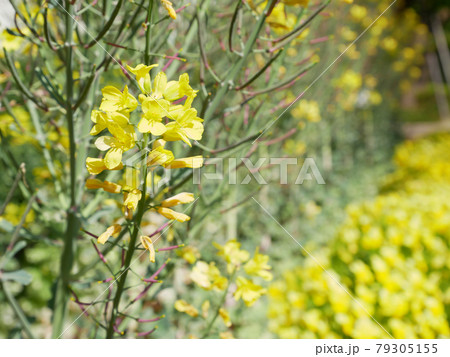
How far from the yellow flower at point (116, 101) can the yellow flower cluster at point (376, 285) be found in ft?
4.22

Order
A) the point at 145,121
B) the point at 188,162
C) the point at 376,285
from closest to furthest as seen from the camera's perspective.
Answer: the point at 145,121 < the point at 188,162 < the point at 376,285

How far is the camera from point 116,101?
62cm

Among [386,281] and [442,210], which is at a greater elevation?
[442,210]

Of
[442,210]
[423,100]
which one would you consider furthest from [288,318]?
[423,100]

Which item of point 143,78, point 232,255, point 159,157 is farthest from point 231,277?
point 143,78

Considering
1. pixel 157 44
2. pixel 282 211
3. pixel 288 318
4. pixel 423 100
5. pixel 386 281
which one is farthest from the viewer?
pixel 423 100

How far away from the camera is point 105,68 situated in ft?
3.05

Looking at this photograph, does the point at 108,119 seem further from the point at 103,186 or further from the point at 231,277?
the point at 231,277

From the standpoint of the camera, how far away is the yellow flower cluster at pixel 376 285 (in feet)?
4.97

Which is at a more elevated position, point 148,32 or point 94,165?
point 148,32

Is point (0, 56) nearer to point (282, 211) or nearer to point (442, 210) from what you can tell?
point (442, 210)

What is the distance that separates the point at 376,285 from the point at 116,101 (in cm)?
156

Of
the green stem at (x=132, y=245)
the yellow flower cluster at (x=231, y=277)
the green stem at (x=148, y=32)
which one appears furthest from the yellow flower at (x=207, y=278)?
the green stem at (x=148, y=32)

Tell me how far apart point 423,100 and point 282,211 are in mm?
13832
